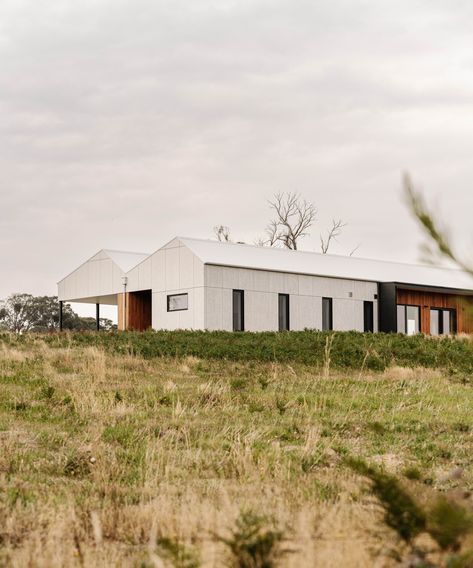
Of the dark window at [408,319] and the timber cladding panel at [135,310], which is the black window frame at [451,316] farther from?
the timber cladding panel at [135,310]

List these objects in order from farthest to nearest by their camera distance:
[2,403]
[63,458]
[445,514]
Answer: [2,403], [63,458], [445,514]

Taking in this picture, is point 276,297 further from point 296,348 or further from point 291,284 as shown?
point 296,348

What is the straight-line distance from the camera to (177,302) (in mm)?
33125

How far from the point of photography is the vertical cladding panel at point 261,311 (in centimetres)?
3259

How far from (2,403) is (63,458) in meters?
3.83

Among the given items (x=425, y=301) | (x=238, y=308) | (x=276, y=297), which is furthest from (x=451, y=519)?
(x=425, y=301)

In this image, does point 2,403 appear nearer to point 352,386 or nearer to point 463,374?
point 352,386

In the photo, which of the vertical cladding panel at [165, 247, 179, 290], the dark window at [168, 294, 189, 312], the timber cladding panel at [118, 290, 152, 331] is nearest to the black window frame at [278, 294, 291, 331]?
the dark window at [168, 294, 189, 312]

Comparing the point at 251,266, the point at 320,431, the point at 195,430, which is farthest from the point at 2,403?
the point at 251,266

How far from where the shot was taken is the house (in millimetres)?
→ 32000

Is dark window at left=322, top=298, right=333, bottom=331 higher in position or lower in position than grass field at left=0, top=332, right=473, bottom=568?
higher

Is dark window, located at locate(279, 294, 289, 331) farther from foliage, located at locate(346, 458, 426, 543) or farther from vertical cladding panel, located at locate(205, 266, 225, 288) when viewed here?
foliage, located at locate(346, 458, 426, 543)

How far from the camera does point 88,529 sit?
500 centimetres

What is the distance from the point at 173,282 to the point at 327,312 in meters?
6.77
